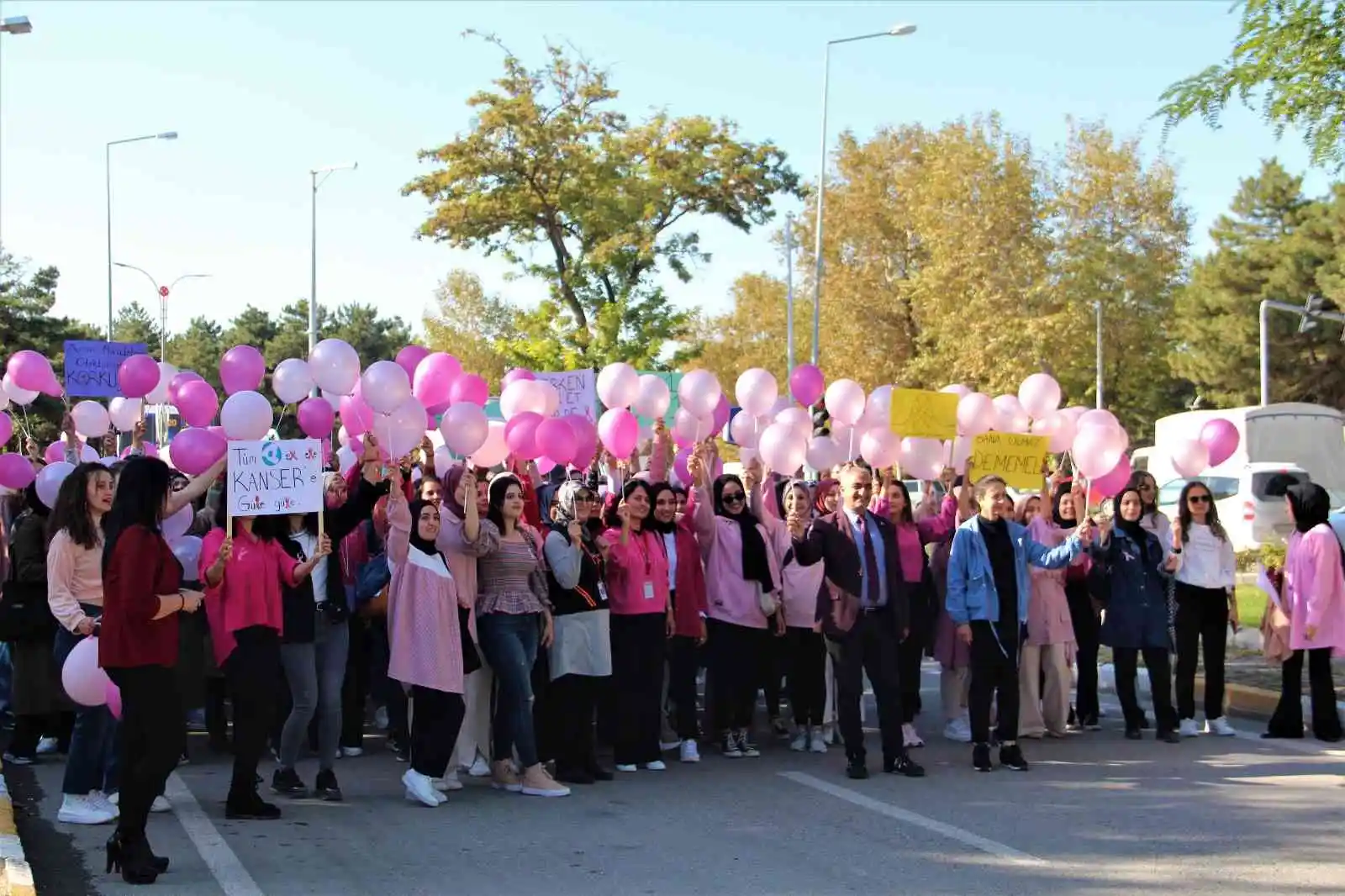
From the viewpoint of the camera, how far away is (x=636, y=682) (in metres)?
9.99

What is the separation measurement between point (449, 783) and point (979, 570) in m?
3.44

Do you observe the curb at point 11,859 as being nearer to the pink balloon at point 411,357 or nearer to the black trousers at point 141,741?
the black trousers at point 141,741

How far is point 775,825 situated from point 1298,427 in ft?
89.5

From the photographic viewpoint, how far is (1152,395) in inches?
2181

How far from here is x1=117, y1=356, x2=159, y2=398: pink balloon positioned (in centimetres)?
1352

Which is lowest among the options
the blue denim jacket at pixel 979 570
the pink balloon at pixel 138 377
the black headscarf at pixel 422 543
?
the blue denim jacket at pixel 979 570

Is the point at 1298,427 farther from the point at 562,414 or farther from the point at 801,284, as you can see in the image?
the point at 562,414

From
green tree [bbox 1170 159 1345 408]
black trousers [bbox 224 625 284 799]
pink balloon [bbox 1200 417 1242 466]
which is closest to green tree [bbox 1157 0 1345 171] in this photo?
pink balloon [bbox 1200 417 1242 466]

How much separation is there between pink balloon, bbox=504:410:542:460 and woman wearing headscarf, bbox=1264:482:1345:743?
5217mm

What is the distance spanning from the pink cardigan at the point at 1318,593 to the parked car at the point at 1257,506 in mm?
16475

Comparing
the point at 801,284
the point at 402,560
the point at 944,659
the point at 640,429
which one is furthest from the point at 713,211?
the point at 402,560

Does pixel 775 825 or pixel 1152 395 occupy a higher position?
pixel 1152 395

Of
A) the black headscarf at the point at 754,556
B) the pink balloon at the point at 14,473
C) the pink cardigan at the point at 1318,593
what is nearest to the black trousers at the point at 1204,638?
the pink cardigan at the point at 1318,593

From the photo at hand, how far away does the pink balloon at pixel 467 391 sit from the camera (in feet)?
40.1
